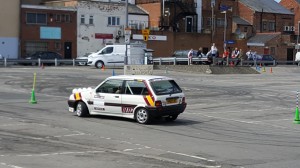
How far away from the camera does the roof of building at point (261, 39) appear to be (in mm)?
86625

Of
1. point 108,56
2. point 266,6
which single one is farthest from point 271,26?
point 108,56

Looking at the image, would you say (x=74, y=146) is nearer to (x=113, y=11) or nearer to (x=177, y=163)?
(x=177, y=163)

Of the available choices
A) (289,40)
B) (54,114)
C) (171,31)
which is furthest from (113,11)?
(54,114)

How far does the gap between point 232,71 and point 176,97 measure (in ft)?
102

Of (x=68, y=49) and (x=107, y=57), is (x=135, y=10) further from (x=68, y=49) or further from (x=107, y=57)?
(x=107, y=57)

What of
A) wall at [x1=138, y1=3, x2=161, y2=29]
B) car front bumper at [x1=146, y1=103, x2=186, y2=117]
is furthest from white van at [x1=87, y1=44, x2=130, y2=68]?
car front bumper at [x1=146, y1=103, x2=186, y2=117]

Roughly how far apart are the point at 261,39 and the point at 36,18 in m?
38.1

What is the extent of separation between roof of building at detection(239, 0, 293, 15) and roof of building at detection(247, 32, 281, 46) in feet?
15.8

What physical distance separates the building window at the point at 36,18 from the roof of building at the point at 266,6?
38.6 metres

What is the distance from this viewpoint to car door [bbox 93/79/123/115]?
17.4m

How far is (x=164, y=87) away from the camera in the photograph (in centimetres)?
1723

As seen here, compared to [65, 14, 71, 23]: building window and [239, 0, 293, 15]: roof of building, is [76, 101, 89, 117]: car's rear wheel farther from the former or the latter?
[239, 0, 293, 15]: roof of building

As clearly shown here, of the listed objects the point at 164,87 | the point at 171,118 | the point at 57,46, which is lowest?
the point at 171,118

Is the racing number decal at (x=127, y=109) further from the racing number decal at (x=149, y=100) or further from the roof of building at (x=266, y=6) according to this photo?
the roof of building at (x=266, y=6)
